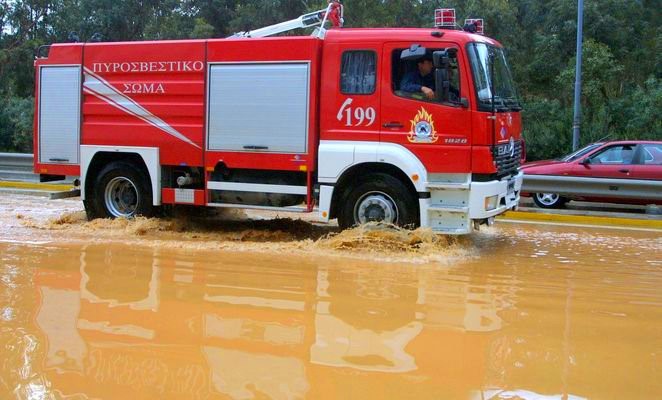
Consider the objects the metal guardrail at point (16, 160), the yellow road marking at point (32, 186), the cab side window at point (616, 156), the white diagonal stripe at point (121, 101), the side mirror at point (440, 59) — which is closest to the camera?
the side mirror at point (440, 59)

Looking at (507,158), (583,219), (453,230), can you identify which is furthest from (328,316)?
(583,219)

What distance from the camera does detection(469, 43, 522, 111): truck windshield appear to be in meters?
7.88

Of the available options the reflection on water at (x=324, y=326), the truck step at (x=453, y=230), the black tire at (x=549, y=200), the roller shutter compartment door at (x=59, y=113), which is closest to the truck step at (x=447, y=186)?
the truck step at (x=453, y=230)

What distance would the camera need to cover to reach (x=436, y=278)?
6859 millimetres

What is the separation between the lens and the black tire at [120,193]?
383 inches

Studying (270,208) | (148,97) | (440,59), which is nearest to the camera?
(440,59)

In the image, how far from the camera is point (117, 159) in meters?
9.93

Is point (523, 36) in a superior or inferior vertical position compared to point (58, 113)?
superior

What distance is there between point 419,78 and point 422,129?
1.98ft

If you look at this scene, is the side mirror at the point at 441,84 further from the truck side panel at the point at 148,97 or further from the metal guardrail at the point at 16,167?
the metal guardrail at the point at 16,167

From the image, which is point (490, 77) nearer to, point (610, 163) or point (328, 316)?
point (328, 316)

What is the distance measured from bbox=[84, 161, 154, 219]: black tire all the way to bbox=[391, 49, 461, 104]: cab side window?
387 centimetres

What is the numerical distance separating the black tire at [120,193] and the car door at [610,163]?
26.4ft

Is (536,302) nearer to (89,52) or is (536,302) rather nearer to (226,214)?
(226,214)
